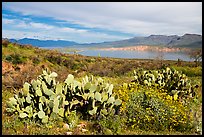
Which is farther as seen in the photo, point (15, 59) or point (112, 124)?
point (15, 59)

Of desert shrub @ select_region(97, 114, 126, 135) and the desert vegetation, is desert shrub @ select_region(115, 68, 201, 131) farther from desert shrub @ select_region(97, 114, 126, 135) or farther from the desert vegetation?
desert shrub @ select_region(97, 114, 126, 135)

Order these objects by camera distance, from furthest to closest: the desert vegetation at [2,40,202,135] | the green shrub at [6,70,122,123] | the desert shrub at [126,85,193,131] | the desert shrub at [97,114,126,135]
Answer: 1. the green shrub at [6,70,122,123]
2. the desert shrub at [126,85,193,131]
3. the desert vegetation at [2,40,202,135]
4. the desert shrub at [97,114,126,135]

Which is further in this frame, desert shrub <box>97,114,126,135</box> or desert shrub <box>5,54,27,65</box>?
desert shrub <box>5,54,27,65</box>

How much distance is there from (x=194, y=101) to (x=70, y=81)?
441 centimetres

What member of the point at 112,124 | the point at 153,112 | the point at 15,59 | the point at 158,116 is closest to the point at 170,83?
the point at 153,112

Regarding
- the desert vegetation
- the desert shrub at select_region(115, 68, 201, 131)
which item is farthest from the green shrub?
the desert shrub at select_region(115, 68, 201, 131)

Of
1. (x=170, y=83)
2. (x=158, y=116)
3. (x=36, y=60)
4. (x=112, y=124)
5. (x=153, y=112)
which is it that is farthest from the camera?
(x=36, y=60)

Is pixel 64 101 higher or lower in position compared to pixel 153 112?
higher

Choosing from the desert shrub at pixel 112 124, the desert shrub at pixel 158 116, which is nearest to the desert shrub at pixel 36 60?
the desert shrub at pixel 158 116

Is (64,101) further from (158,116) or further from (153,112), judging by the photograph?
(158,116)

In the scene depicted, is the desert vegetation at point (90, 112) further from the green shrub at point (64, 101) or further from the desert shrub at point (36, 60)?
the desert shrub at point (36, 60)

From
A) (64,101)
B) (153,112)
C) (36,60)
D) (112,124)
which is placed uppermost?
(36,60)

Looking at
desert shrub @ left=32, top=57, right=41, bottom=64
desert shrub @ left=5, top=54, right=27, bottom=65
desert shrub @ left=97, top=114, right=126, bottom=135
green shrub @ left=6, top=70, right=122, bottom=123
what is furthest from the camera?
desert shrub @ left=32, top=57, right=41, bottom=64

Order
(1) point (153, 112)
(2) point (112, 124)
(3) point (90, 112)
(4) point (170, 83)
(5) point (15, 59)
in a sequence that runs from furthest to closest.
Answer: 1. (5) point (15, 59)
2. (4) point (170, 83)
3. (3) point (90, 112)
4. (1) point (153, 112)
5. (2) point (112, 124)
